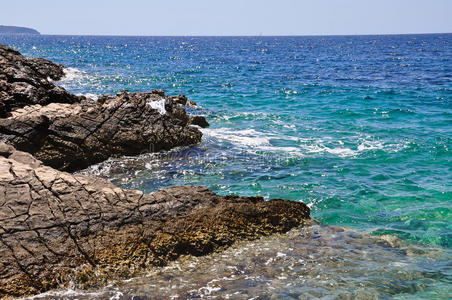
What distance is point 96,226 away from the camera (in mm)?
7371

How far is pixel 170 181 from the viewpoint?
42.5 ft

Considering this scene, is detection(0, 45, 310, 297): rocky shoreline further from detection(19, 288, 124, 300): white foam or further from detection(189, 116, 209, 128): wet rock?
detection(189, 116, 209, 128): wet rock

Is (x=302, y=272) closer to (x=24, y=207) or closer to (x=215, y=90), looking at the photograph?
(x=24, y=207)

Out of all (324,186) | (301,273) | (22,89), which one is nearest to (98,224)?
(301,273)

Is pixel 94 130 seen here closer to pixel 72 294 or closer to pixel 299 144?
pixel 72 294

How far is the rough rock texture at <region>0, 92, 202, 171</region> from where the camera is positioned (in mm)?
12719

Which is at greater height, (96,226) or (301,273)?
(96,226)

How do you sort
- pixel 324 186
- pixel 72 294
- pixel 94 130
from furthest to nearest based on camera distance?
pixel 94 130, pixel 324 186, pixel 72 294

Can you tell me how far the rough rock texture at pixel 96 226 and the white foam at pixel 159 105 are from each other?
7.75m

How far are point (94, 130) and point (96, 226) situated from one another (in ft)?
23.9

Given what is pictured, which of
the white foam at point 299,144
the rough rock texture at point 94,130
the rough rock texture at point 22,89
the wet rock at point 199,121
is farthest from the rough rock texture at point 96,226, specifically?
the wet rock at point 199,121

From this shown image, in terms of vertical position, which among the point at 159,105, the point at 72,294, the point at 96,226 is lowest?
the point at 72,294

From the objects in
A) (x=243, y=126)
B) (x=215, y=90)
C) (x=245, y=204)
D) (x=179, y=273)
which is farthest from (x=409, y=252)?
(x=215, y=90)

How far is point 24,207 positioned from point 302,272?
512 centimetres
